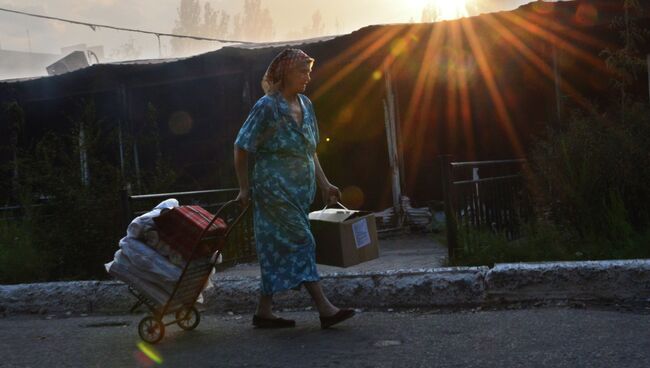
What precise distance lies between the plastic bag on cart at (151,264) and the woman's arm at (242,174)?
583 mm

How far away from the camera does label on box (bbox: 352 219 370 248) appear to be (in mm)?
4578

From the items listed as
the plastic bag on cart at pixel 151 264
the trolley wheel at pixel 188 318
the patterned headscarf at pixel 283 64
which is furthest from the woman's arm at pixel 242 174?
the trolley wheel at pixel 188 318

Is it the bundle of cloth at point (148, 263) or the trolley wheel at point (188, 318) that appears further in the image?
the trolley wheel at point (188, 318)

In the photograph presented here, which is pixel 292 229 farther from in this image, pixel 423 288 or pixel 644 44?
pixel 644 44

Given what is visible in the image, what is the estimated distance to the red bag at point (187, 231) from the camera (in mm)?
4406

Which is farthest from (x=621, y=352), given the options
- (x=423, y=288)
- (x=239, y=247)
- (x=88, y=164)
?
(x=88, y=164)

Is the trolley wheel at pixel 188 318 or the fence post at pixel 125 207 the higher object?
the fence post at pixel 125 207

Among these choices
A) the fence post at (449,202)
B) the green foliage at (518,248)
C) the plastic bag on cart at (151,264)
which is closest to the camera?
the plastic bag on cart at (151,264)

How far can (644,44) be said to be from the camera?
10148 mm

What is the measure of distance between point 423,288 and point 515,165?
4.79 m

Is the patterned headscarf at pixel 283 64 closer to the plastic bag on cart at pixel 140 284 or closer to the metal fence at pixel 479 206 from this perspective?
the plastic bag on cart at pixel 140 284

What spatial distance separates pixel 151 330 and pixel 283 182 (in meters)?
1.22

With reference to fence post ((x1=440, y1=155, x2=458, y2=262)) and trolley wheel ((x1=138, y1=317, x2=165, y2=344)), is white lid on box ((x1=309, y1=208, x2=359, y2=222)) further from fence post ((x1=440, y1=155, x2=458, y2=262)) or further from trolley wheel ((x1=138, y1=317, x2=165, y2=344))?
fence post ((x1=440, y1=155, x2=458, y2=262))

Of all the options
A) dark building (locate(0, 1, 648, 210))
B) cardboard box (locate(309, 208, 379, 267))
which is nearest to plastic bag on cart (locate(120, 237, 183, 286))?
cardboard box (locate(309, 208, 379, 267))
